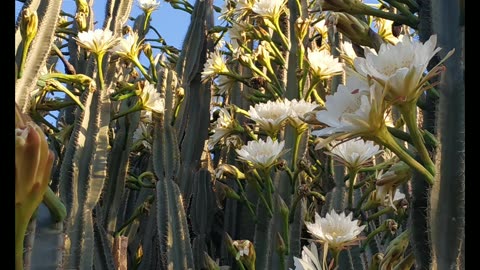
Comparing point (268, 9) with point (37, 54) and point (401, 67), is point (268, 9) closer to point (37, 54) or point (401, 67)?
point (37, 54)

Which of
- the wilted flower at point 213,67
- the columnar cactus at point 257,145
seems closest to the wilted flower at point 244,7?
the columnar cactus at point 257,145

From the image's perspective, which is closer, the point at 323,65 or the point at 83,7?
the point at 323,65

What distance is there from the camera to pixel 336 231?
1.12 metres

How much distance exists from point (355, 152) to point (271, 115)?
0.24 meters

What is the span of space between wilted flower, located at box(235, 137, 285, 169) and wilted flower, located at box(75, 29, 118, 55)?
400 millimetres

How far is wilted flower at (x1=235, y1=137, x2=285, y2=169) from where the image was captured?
4.40ft

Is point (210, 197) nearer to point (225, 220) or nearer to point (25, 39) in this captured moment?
point (225, 220)

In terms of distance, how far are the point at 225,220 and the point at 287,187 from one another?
0.35 metres

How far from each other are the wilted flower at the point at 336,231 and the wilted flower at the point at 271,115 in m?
0.31

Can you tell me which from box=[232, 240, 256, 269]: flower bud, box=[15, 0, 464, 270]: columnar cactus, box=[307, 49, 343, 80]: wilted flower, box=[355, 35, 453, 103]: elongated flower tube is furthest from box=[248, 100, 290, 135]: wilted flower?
box=[355, 35, 453, 103]: elongated flower tube

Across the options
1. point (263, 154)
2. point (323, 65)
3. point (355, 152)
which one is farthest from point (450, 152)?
point (323, 65)
